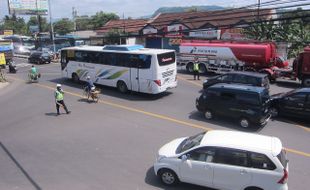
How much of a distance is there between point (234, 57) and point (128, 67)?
10575 mm

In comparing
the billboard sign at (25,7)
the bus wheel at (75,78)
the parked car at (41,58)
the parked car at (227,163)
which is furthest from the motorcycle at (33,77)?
the billboard sign at (25,7)

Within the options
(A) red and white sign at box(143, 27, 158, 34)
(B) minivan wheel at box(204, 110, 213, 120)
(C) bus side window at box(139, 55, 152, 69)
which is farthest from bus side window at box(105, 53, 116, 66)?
(A) red and white sign at box(143, 27, 158, 34)

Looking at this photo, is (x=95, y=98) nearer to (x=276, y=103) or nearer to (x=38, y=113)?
(x=38, y=113)

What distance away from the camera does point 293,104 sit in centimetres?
1658

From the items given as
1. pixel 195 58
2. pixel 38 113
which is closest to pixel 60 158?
pixel 38 113

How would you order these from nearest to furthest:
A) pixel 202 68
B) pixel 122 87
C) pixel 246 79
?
pixel 246 79, pixel 122 87, pixel 202 68

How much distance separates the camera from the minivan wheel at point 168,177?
32.8 ft

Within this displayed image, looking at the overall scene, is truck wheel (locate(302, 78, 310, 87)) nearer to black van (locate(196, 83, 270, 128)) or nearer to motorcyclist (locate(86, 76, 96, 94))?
black van (locate(196, 83, 270, 128))

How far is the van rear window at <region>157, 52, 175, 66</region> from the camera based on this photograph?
20.5m

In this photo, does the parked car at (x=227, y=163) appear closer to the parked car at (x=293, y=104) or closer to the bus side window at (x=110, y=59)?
the parked car at (x=293, y=104)

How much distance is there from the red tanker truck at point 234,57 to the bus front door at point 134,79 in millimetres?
10122

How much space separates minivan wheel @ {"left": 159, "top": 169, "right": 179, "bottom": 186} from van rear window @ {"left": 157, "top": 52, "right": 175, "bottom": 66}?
439 inches

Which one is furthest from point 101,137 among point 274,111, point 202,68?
point 202,68

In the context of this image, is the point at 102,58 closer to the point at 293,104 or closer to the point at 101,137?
the point at 101,137
